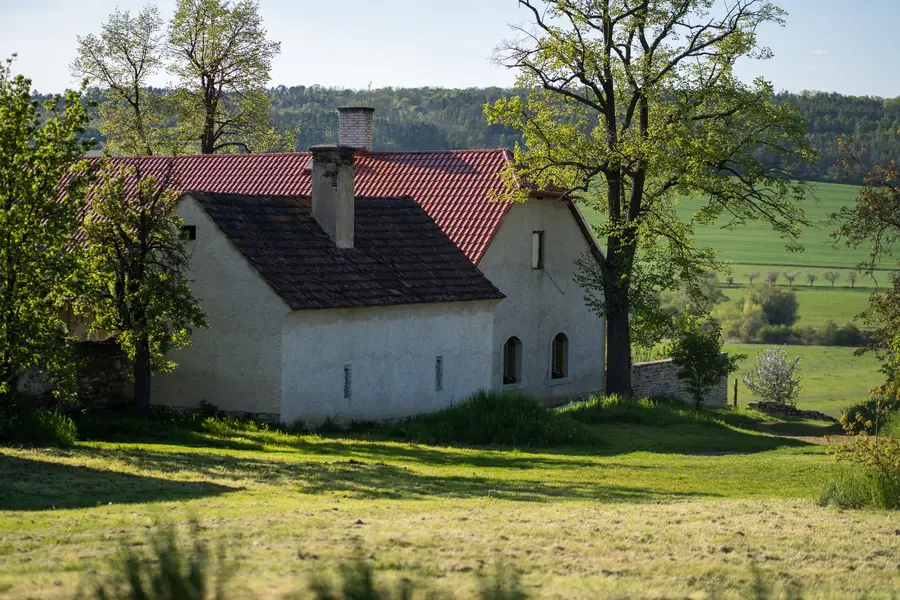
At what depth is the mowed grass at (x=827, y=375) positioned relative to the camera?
6621 centimetres

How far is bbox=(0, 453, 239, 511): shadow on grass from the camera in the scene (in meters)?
13.4

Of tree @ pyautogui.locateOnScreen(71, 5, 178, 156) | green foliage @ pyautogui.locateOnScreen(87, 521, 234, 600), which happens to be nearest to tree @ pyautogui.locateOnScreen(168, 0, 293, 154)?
tree @ pyautogui.locateOnScreen(71, 5, 178, 156)

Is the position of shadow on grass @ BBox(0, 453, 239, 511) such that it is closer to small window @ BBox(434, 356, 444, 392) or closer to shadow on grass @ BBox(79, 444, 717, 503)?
shadow on grass @ BBox(79, 444, 717, 503)

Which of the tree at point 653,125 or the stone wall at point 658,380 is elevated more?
the tree at point 653,125

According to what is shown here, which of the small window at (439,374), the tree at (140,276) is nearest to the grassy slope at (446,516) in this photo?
the tree at (140,276)

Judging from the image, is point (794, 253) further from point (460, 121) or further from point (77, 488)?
point (77, 488)

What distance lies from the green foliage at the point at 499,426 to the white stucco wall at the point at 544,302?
6.88 metres

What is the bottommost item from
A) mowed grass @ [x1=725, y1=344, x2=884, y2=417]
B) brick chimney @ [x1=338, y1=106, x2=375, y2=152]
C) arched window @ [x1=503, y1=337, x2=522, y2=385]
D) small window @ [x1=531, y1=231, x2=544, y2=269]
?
mowed grass @ [x1=725, y1=344, x2=884, y2=417]

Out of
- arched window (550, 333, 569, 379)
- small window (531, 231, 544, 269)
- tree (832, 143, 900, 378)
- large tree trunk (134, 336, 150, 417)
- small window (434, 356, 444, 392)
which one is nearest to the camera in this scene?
large tree trunk (134, 336, 150, 417)

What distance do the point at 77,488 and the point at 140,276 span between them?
9.43m

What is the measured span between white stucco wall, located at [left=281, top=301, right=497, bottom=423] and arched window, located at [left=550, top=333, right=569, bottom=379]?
561 cm

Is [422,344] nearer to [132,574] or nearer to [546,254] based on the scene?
[546,254]

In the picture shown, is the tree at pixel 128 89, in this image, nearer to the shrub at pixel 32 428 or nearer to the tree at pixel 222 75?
the tree at pixel 222 75

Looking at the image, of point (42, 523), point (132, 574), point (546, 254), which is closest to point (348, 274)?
point (546, 254)
